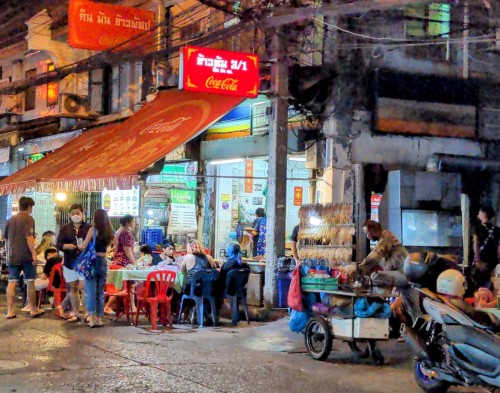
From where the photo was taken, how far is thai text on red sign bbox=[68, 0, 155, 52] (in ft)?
55.8

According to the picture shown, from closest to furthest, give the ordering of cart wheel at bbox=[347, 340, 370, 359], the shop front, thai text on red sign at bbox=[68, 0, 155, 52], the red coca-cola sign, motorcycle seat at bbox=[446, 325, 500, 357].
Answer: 1. motorcycle seat at bbox=[446, 325, 500, 357]
2. cart wheel at bbox=[347, 340, 370, 359]
3. the red coca-cola sign
4. the shop front
5. thai text on red sign at bbox=[68, 0, 155, 52]

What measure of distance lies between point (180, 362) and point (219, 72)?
609 cm

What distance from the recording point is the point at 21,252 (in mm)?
12586

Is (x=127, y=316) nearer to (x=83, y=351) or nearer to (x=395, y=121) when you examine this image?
(x=83, y=351)

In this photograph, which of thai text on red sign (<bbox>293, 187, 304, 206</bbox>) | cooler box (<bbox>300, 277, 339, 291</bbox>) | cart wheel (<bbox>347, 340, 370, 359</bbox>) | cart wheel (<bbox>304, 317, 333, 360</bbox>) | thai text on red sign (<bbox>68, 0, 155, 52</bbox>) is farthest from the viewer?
thai text on red sign (<bbox>293, 187, 304, 206</bbox>)

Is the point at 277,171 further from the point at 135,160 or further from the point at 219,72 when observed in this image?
the point at 135,160

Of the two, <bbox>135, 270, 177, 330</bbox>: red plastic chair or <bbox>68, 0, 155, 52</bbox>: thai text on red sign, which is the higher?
<bbox>68, 0, 155, 52</bbox>: thai text on red sign

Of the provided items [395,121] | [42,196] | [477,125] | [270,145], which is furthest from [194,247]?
[42,196]

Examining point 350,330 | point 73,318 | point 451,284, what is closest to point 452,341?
point 451,284

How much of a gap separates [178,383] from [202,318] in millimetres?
4704

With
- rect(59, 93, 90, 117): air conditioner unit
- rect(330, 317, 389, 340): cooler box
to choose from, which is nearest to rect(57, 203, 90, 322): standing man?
rect(330, 317, 389, 340): cooler box

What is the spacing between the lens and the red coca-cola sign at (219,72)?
13.2 metres

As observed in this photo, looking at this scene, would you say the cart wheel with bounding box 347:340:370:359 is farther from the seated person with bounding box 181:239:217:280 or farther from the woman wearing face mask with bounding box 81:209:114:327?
the woman wearing face mask with bounding box 81:209:114:327

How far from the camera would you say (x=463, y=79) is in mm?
14742
